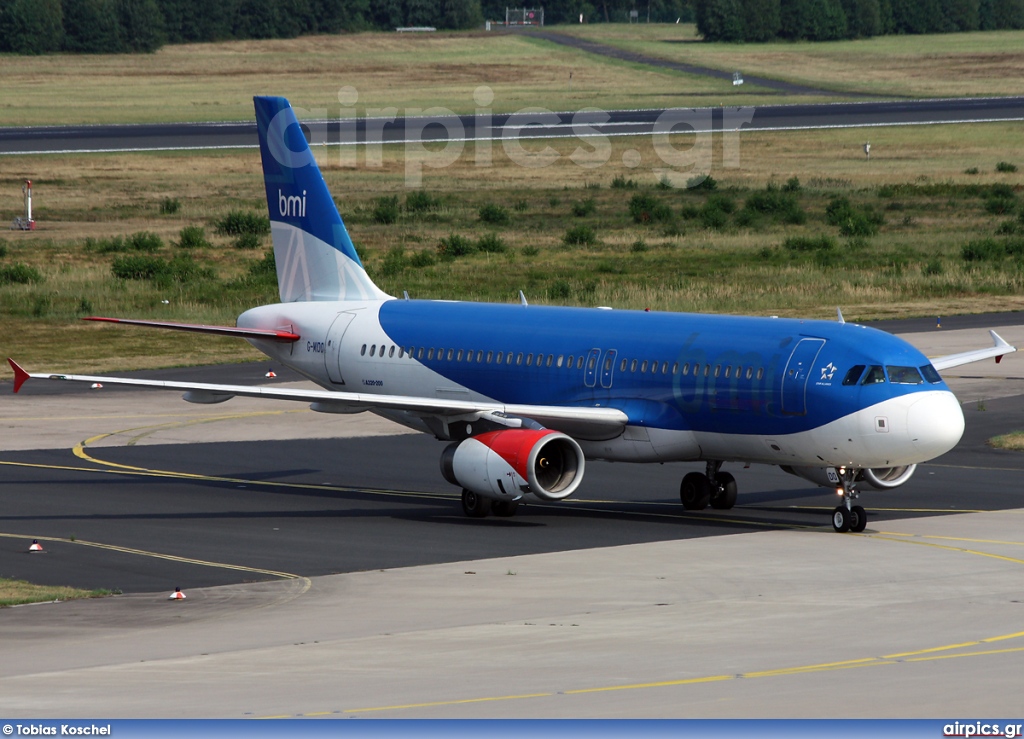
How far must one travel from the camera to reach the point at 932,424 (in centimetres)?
3097

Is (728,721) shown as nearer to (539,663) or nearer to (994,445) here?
(539,663)


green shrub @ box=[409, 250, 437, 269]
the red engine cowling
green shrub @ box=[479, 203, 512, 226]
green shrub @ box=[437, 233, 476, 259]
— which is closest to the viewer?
the red engine cowling

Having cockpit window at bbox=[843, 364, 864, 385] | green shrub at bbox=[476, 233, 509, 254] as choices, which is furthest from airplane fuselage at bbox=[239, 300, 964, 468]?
green shrub at bbox=[476, 233, 509, 254]

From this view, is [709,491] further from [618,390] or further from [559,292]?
[559,292]

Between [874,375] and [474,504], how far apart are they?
8.91 metres

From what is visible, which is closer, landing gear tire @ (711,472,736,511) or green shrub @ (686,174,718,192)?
landing gear tire @ (711,472,736,511)

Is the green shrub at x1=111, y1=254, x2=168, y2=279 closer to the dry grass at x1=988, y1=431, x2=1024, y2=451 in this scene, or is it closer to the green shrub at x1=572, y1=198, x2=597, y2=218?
the green shrub at x1=572, y1=198, x2=597, y2=218

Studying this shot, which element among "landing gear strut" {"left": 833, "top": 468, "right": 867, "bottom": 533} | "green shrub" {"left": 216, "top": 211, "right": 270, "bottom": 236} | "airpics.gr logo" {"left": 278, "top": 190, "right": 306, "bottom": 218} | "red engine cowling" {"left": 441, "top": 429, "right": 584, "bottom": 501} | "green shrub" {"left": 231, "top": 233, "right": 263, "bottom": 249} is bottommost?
"landing gear strut" {"left": 833, "top": 468, "right": 867, "bottom": 533}

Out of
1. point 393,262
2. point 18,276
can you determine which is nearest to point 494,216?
point 393,262

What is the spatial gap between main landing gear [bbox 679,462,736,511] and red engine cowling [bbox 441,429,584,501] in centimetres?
332

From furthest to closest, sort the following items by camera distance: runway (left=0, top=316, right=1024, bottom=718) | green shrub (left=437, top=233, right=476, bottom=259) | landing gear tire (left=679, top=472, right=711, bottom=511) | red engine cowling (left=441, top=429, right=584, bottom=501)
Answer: green shrub (left=437, top=233, right=476, bottom=259), landing gear tire (left=679, top=472, right=711, bottom=511), red engine cowling (left=441, top=429, right=584, bottom=501), runway (left=0, top=316, right=1024, bottom=718)

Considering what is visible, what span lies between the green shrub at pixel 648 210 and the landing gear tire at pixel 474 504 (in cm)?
7377

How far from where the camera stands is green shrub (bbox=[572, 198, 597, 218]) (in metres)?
110

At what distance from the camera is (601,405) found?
1383 inches
